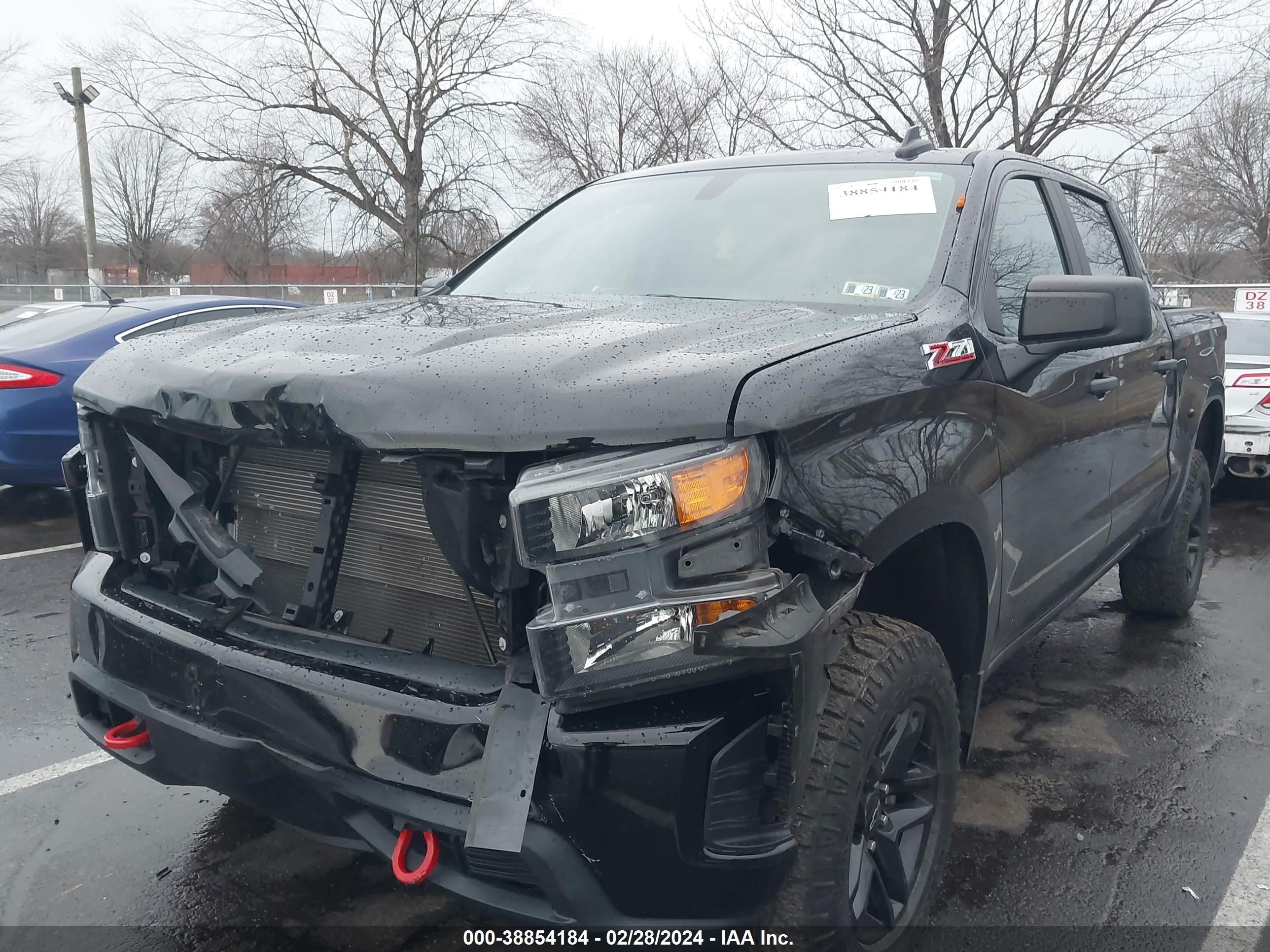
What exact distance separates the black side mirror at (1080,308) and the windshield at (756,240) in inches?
11.2

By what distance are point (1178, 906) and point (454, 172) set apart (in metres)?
26.2

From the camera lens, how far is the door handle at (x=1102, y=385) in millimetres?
3104

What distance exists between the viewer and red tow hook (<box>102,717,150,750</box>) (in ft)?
7.39

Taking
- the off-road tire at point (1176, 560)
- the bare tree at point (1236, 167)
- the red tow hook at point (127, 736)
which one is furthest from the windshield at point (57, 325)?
the bare tree at point (1236, 167)

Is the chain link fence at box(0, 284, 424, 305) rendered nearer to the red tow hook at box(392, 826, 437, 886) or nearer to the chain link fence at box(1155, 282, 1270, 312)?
the chain link fence at box(1155, 282, 1270, 312)

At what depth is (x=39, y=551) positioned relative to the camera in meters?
6.12

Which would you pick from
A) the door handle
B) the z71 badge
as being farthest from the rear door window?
the z71 badge

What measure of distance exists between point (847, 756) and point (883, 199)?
1.69 m

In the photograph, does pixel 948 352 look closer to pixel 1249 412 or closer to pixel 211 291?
pixel 1249 412

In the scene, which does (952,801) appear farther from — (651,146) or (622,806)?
(651,146)

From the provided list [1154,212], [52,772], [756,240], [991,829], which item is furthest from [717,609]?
[1154,212]

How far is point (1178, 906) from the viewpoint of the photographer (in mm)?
2641

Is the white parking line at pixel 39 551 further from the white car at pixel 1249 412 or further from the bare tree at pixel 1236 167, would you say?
the bare tree at pixel 1236 167

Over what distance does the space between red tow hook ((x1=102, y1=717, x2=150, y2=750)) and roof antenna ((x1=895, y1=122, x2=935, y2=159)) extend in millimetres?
2628
